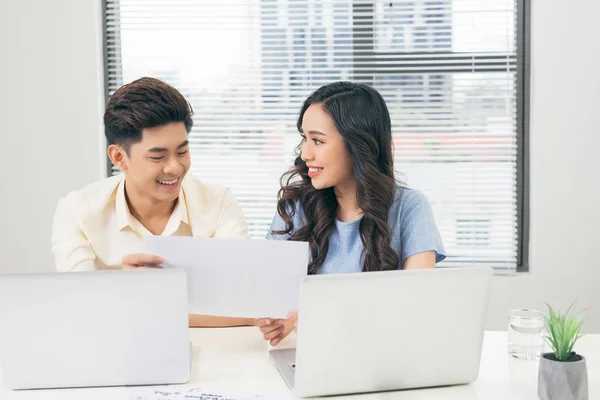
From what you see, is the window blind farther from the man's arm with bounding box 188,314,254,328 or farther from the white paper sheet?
the white paper sheet

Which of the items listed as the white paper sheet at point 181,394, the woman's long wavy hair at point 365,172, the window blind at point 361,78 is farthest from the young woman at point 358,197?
the window blind at point 361,78

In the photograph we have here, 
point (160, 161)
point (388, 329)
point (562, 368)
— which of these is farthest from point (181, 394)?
point (160, 161)

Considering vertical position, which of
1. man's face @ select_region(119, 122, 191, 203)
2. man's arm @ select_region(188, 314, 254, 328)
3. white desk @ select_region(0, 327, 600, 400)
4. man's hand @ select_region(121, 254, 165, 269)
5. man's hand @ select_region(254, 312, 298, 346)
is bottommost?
white desk @ select_region(0, 327, 600, 400)

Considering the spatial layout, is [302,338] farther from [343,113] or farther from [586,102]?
[586,102]

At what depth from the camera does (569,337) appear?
119cm

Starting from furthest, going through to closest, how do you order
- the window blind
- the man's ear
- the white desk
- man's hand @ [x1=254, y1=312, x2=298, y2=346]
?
the window blind < the man's ear < man's hand @ [x1=254, y1=312, x2=298, y2=346] < the white desk

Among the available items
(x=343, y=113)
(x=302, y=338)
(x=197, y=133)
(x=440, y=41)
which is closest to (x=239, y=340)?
(x=302, y=338)

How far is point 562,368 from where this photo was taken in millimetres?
1173

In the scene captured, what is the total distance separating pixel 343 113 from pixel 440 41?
4.50ft

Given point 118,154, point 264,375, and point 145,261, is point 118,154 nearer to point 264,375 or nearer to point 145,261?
point 145,261

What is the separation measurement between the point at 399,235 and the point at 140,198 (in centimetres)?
79

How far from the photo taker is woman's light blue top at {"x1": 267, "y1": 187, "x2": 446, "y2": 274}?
1.94 meters

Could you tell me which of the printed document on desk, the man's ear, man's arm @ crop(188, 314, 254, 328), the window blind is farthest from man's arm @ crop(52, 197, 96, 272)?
the window blind

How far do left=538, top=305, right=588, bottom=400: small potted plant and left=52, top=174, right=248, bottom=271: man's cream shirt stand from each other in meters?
1.04
